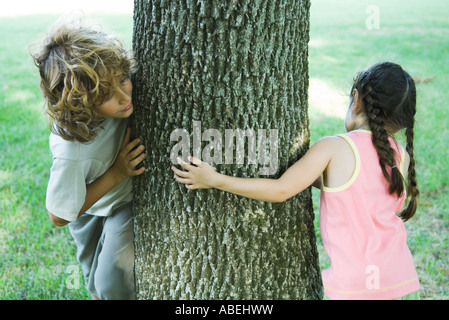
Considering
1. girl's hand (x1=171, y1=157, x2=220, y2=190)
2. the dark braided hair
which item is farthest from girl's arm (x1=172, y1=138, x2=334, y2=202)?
the dark braided hair

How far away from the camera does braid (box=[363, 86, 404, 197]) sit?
2094mm

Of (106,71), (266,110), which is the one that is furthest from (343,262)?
(106,71)

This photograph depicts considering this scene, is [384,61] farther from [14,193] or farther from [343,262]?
[14,193]

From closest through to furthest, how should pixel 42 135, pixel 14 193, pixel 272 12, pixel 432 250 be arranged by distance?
pixel 272 12, pixel 432 250, pixel 14 193, pixel 42 135

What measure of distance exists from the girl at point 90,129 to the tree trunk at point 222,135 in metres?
0.11

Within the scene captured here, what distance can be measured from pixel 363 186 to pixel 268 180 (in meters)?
0.41

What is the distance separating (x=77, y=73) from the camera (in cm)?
203

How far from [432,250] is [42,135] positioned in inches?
163

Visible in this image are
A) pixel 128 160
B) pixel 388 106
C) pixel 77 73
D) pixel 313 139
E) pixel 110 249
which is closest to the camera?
pixel 77 73

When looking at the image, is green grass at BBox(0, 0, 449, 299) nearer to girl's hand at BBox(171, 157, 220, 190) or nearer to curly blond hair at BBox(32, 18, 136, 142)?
curly blond hair at BBox(32, 18, 136, 142)

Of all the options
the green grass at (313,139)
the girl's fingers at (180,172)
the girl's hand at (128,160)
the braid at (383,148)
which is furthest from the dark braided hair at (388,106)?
the girl's hand at (128,160)

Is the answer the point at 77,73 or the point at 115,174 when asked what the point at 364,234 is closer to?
the point at 115,174

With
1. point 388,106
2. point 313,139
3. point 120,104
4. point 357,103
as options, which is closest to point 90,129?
point 120,104

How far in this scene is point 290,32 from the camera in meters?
2.07
